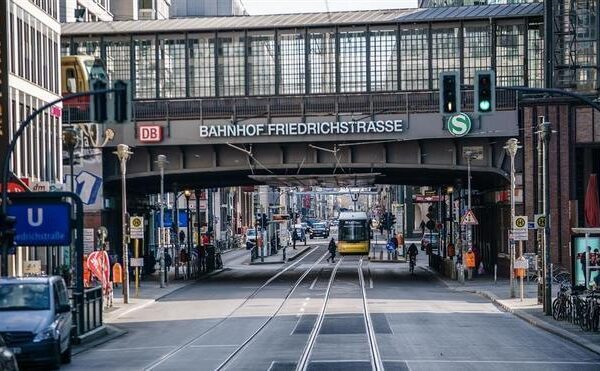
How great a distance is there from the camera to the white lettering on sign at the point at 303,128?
189 ft

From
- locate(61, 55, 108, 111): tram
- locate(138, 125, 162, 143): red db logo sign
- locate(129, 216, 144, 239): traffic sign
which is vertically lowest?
locate(129, 216, 144, 239): traffic sign

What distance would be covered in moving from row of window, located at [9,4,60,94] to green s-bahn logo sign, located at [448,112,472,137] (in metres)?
17.5

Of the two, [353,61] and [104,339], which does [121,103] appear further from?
[353,61]

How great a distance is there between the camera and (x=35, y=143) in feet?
176

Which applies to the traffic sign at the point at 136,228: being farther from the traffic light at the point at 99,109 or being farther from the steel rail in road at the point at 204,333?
the traffic light at the point at 99,109

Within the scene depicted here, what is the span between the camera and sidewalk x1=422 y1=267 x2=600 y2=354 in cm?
→ 3098

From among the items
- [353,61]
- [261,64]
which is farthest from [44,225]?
[353,61]

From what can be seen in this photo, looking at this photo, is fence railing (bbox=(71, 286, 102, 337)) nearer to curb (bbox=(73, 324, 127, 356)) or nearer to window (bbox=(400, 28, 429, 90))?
curb (bbox=(73, 324, 127, 356))

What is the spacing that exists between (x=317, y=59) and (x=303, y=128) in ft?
13.3

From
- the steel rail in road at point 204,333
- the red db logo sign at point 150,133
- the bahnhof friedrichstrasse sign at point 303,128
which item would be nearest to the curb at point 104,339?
the steel rail in road at point 204,333

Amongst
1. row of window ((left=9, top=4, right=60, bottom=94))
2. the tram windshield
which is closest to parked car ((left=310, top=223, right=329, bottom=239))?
the tram windshield

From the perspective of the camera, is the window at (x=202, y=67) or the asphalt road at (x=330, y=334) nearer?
the asphalt road at (x=330, y=334)

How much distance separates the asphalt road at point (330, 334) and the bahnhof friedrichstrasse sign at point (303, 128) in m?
6.92

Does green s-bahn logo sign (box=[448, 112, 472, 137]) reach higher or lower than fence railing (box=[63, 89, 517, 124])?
lower
